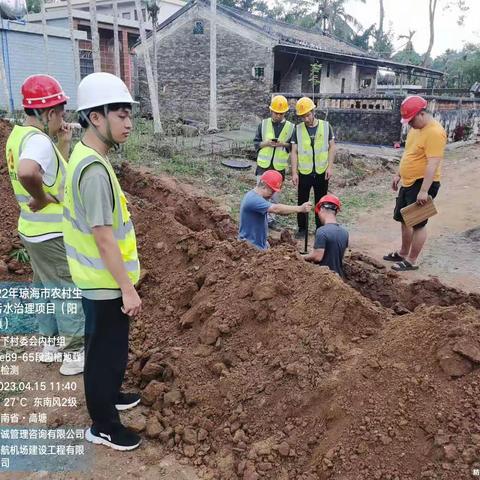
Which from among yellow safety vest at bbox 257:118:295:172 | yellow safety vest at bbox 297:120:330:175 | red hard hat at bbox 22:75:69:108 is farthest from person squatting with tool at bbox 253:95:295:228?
red hard hat at bbox 22:75:69:108

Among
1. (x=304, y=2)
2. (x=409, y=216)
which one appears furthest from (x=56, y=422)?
(x=304, y=2)

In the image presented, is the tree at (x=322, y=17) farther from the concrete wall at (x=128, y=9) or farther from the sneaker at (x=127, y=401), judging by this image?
the sneaker at (x=127, y=401)

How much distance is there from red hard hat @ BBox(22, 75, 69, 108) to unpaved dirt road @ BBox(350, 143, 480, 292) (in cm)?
414

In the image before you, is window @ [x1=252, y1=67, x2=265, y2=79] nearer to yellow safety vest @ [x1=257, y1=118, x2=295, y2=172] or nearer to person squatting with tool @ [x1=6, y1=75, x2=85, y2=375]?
yellow safety vest @ [x1=257, y1=118, x2=295, y2=172]

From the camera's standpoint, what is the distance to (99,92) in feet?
7.34

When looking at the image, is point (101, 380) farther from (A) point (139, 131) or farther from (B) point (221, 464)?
(A) point (139, 131)

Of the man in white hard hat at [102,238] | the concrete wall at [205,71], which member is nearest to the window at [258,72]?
the concrete wall at [205,71]

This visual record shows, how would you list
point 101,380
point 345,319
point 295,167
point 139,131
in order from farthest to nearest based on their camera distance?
point 139,131, point 295,167, point 345,319, point 101,380

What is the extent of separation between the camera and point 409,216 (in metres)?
5.30

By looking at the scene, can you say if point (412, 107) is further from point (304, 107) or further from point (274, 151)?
point (274, 151)

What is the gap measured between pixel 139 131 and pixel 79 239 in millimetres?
12371

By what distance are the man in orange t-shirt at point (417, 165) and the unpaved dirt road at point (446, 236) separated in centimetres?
32

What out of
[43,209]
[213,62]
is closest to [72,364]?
[43,209]

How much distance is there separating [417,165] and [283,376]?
3.46 m
